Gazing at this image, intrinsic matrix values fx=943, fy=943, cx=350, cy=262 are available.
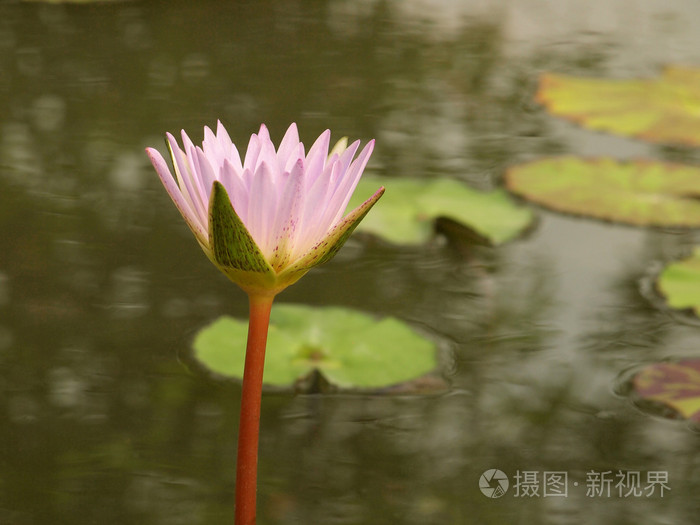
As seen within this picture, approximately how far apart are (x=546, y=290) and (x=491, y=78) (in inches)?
39.8

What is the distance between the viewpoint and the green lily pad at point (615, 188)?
5.39 feet

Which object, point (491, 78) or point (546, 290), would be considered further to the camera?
point (491, 78)

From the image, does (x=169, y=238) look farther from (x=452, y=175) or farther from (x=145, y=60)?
(x=145, y=60)

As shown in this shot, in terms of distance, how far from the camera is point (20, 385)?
1117 millimetres

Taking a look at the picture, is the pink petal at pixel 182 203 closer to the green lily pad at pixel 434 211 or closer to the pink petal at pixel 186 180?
the pink petal at pixel 186 180

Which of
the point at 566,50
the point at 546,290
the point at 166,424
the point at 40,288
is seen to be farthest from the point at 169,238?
the point at 566,50

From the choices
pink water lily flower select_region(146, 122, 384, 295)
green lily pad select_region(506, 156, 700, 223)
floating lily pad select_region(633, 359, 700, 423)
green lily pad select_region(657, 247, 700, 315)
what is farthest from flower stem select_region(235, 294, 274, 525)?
green lily pad select_region(506, 156, 700, 223)

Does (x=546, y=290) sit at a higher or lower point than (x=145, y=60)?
lower

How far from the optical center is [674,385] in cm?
117

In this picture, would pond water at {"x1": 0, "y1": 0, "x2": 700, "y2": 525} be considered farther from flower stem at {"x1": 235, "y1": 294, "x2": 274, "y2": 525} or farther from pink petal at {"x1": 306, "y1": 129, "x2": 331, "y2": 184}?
pink petal at {"x1": 306, "y1": 129, "x2": 331, "y2": 184}

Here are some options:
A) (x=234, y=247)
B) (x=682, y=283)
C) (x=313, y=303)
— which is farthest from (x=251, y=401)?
(x=682, y=283)

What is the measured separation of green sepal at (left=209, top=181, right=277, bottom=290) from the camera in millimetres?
625

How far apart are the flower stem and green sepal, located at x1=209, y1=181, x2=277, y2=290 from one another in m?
0.02

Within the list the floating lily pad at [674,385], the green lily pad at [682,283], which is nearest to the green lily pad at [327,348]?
the floating lily pad at [674,385]
